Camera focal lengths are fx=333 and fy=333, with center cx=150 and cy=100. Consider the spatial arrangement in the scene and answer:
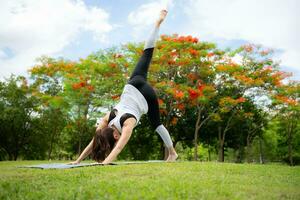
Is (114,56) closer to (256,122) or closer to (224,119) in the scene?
(224,119)

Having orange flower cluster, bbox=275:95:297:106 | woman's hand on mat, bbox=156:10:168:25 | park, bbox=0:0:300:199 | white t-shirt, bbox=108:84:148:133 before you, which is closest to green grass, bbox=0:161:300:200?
park, bbox=0:0:300:199

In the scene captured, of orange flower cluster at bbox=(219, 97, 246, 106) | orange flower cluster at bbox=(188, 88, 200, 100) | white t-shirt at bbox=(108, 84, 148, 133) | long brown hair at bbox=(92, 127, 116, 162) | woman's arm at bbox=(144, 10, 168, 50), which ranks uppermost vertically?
orange flower cluster at bbox=(188, 88, 200, 100)

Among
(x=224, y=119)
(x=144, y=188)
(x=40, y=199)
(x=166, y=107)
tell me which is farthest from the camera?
(x=224, y=119)

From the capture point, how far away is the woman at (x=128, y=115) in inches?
216

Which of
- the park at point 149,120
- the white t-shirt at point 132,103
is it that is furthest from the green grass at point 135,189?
the white t-shirt at point 132,103

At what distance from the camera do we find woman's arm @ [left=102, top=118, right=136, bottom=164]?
5.20 metres

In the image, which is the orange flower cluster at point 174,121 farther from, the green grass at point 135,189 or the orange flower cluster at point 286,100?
the green grass at point 135,189

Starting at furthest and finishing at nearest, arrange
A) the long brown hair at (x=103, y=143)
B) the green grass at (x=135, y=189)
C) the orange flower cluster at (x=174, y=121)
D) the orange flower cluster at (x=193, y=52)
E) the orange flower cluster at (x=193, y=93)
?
the orange flower cluster at (x=174, y=121) → the orange flower cluster at (x=193, y=93) → the orange flower cluster at (x=193, y=52) → the long brown hair at (x=103, y=143) → the green grass at (x=135, y=189)

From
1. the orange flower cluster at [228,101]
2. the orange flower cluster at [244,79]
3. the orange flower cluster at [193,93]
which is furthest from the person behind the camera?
the orange flower cluster at [228,101]

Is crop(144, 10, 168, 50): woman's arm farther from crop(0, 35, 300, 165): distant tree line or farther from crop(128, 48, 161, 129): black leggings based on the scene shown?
crop(0, 35, 300, 165): distant tree line

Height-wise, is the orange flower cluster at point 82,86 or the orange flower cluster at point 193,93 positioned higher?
the orange flower cluster at point 82,86

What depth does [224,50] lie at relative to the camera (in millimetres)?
19875

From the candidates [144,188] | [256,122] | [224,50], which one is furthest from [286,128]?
[144,188]

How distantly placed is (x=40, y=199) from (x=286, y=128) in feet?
95.2
